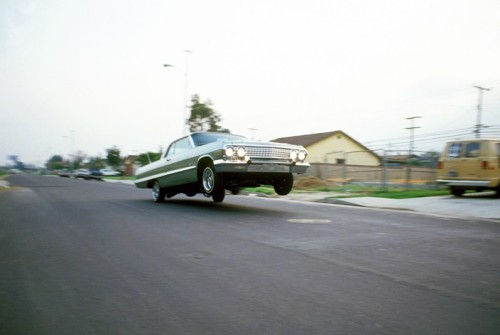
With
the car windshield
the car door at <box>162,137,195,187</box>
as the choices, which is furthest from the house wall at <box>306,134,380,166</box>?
the car windshield

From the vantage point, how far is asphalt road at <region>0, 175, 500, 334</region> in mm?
2412

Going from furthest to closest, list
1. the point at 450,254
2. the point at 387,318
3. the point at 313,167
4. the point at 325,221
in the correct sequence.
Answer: the point at 313,167 < the point at 325,221 < the point at 450,254 < the point at 387,318

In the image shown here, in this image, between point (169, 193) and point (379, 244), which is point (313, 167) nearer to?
point (169, 193)

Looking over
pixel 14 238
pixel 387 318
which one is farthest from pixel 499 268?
pixel 14 238

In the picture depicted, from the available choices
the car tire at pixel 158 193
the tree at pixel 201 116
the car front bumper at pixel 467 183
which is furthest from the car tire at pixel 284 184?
the tree at pixel 201 116

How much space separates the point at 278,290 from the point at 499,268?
2314mm

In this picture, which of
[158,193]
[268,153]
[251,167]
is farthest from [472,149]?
[158,193]

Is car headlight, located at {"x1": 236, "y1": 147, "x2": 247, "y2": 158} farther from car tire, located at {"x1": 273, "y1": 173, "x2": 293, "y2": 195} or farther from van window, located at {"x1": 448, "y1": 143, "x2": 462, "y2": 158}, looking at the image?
van window, located at {"x1": 448, "y1": 143, "x2": 462, "y2": 158}

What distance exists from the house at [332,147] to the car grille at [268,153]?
3650cm

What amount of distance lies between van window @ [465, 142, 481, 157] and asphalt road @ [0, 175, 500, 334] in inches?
264

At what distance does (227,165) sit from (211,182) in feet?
2.83

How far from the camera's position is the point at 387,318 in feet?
8.11

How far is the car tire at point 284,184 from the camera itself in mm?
8766

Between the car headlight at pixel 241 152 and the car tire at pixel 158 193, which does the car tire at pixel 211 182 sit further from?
the car tire at pixel 158 193
